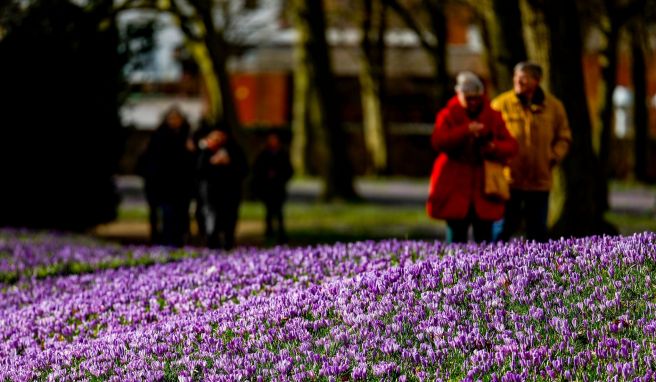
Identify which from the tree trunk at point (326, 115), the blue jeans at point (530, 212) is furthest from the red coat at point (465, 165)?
the tree trunk at point (326, 115)

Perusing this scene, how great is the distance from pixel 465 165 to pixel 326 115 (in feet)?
67.0

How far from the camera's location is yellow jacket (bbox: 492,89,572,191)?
13102 mm

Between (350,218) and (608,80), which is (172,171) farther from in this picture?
(608,80)

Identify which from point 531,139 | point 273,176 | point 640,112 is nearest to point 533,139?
point 531,139

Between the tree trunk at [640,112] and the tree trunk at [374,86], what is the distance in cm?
910

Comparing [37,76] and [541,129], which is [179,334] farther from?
[37,76]

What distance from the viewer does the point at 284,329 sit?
26.8 ft

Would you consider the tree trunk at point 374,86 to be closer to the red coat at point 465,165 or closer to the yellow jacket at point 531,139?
the yellow jacket at point 531,139

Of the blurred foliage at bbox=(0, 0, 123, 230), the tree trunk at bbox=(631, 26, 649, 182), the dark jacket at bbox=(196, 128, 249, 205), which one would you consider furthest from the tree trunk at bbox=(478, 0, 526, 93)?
the tree trunk at bbox=(631, 26, 649, 182)

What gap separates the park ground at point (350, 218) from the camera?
2325 cm

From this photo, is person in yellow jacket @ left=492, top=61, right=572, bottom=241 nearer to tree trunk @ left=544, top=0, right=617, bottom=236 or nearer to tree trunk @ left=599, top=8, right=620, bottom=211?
tree trunk @ left=544, top=0, right=617, bottom=236

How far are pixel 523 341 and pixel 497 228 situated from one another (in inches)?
242

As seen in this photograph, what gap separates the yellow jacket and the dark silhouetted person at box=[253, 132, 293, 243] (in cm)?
890

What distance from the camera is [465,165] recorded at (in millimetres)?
12297
